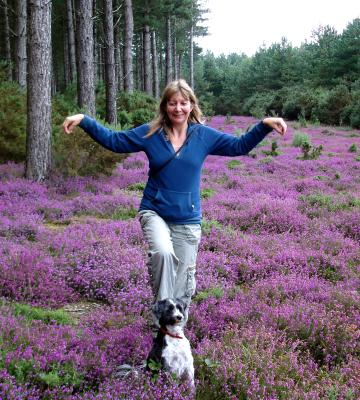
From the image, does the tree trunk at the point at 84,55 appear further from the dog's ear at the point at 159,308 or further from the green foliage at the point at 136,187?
the dog's ear at the point at 159,308

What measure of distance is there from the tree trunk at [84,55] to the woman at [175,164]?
13169 millimetres

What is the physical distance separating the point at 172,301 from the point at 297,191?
10.1 meters

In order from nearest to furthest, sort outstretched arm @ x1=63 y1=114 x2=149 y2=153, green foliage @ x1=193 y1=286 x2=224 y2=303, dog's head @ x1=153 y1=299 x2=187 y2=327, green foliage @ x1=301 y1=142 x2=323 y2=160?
dog's head @ x1=153 y1=299 x2=187 y2=327 < outstretched arm @ x1=63 y1=114 x2=149 y2=153 < green foliage @ x1=193 y1=286 x2=224 y2=303 < green foliage @ x1=301 y1=142 x2=323 y2=160

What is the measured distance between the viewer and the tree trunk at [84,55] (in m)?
17.2

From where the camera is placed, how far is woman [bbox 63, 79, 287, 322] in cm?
420

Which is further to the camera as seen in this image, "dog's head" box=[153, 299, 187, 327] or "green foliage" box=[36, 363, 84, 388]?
"green foliage" box=[36, 363, 84, 388]

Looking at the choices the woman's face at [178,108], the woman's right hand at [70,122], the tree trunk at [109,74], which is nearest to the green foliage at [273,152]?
the tree trunk at [109,74]

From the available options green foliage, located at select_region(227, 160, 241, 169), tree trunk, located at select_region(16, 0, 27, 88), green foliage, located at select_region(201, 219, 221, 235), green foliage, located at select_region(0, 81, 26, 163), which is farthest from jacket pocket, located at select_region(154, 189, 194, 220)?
tree trunk, located at select_region(16, 0, 27, 88)

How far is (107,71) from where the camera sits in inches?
809

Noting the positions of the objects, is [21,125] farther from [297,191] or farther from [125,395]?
[125,395]

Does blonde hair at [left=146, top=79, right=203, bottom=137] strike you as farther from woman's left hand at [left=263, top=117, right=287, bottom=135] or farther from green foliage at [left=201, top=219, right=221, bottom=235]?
green foliage at [left=201, top=219, right=221, bottom=235]

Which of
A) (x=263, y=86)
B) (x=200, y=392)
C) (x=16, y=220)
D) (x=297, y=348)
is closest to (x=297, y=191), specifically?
(x=16, y=220)

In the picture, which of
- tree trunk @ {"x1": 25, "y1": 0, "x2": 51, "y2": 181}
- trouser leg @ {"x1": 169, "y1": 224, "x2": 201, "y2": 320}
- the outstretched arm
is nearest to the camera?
trouser leg @ {"x1": 169, "y1": 224, "x2": 201, "y2": 320}

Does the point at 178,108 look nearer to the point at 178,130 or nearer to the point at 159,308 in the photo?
the point at 178,130
